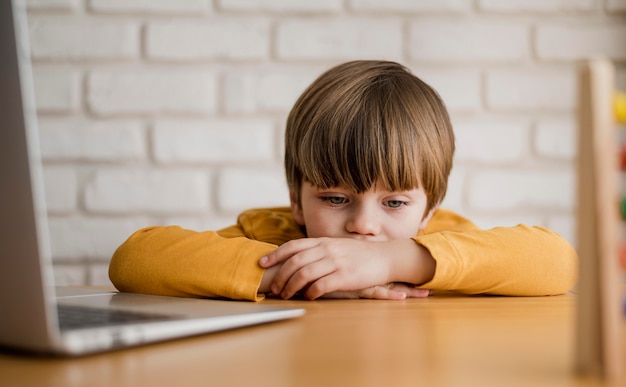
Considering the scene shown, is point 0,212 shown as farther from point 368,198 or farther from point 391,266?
point 368,198

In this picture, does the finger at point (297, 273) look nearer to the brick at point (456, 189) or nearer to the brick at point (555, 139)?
the brick at point (456, 189)

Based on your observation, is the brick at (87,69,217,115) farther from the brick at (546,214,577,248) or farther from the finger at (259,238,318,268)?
the brick at (546,214,577,248)

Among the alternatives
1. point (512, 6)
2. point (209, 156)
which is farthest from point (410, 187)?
point (512, 6)

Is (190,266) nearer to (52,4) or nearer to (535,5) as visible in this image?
(52,4)

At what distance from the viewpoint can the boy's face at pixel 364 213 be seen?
1.23 meters

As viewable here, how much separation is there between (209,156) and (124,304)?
2.81 ft

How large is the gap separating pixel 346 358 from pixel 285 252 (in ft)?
1.60

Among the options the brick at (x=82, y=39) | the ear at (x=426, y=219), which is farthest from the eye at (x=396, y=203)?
the brick at (x=82, y=39)

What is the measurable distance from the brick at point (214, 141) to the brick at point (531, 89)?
51cm

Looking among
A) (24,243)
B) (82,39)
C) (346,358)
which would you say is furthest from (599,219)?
(82,39)

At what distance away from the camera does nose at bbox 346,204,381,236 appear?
3.96 ft

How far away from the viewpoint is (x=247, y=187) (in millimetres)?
1612

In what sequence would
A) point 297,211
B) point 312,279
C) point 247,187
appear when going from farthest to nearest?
point 247,187
point 297,211
point 312,279

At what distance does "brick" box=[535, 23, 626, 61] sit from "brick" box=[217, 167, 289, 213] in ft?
2.20
